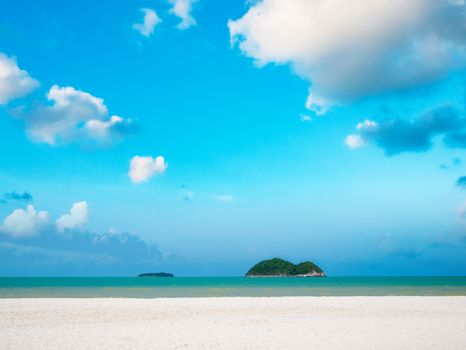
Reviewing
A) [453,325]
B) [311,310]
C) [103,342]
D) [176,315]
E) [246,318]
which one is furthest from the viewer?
[311,310]

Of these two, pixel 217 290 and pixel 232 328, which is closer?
pixel 232 328

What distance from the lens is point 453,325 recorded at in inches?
720

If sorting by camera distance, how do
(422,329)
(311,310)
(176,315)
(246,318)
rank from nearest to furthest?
(422,329) < (246,318) < (176,315) < (311,310)

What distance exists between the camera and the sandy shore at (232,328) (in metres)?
13.8

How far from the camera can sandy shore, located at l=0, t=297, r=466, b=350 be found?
13773mm

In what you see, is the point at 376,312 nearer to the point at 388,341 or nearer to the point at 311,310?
the point at 311,310

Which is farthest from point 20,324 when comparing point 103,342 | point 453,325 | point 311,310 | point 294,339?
point 453,325

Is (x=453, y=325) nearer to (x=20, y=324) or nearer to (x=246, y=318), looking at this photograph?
(x=246, y=318)

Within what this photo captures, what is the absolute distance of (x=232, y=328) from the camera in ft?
56.9

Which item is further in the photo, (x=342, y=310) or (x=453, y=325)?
(x=342, y=310)

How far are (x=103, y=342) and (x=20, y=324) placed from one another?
681 centimetres

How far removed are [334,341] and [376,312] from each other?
10.5 metres

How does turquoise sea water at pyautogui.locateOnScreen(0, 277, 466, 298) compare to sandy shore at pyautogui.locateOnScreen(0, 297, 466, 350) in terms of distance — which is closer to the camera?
sandy shore at pyautogui.locateOnScreen(0, 297, 466, 350)

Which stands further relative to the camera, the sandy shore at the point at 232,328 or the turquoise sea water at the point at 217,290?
the turquoise sea water at the point at 217,290
